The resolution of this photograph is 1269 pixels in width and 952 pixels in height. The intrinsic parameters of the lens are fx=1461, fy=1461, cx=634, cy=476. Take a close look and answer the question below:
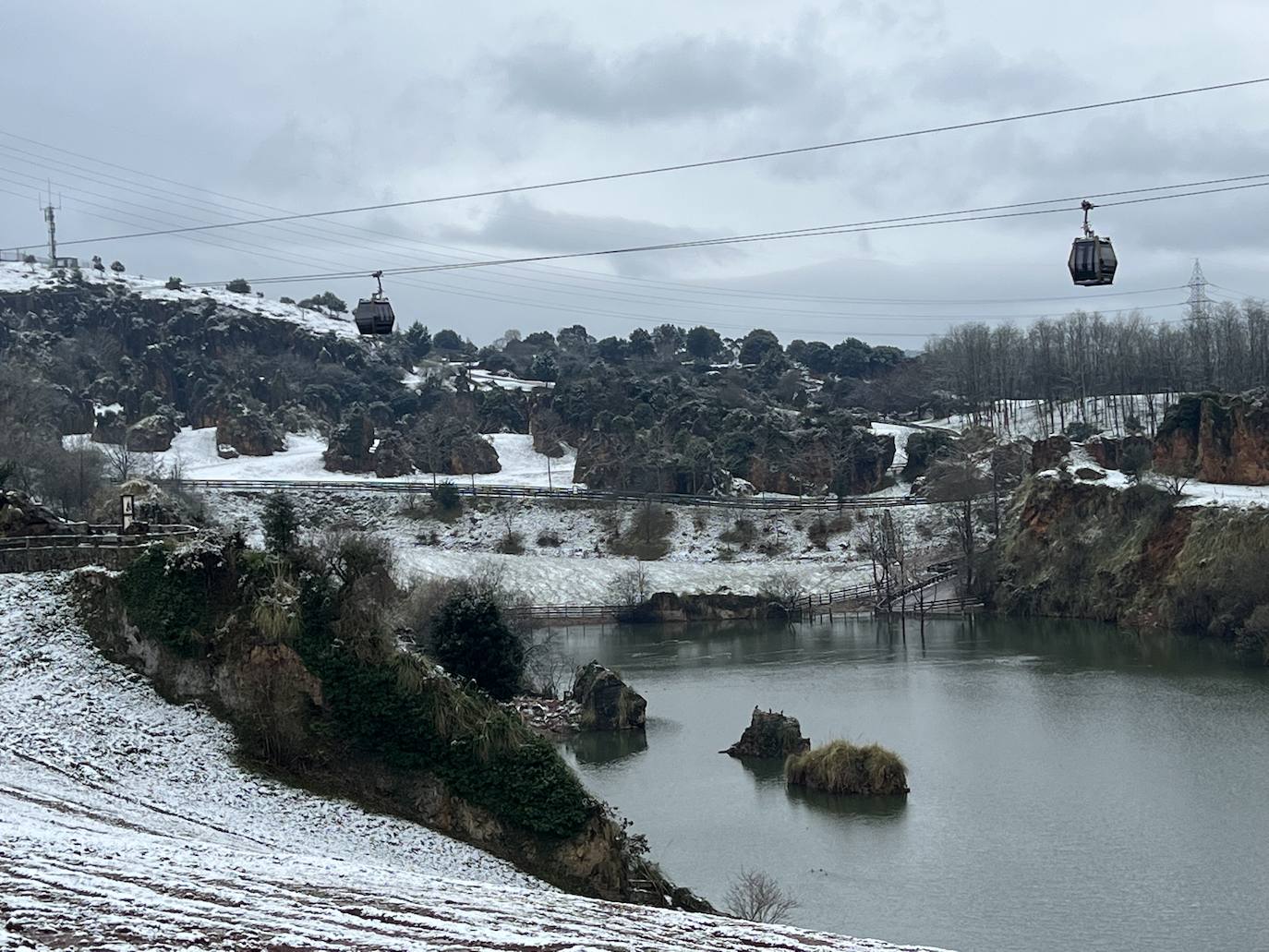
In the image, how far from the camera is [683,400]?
109 meters

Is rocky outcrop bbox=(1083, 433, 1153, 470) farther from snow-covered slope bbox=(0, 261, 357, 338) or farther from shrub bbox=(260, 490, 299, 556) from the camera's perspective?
snow-covered slope bbox=(0, 261, 357, 338)

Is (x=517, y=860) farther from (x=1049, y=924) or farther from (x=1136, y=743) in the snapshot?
(x=1136, y=743)

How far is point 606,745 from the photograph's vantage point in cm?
4003

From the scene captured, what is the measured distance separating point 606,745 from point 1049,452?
165 ft

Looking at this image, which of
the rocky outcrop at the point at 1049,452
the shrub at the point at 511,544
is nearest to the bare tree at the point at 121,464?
the shrub at the point at 511,544

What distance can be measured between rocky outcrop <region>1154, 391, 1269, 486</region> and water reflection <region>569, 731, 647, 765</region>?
4401 cm

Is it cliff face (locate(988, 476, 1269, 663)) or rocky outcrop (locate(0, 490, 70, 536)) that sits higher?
rocky outcrop (locate(0, 490, 70, 536))

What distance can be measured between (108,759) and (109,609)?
16.8 feet

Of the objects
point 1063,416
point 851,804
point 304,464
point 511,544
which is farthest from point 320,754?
point 1063,416

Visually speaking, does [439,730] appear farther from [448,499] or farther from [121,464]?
[448,499]

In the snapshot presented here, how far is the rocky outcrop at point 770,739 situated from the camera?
125 feet

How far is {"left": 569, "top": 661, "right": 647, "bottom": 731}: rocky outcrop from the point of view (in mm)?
41719

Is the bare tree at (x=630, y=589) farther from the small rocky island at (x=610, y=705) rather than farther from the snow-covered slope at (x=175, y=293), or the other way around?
the snow-covered slope at (x=175, y=293)

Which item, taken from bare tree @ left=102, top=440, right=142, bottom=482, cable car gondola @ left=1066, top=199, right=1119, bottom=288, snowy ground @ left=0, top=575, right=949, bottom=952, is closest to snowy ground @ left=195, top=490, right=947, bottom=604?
bare tree @ left=102, top=440, right=142, bottom=482
